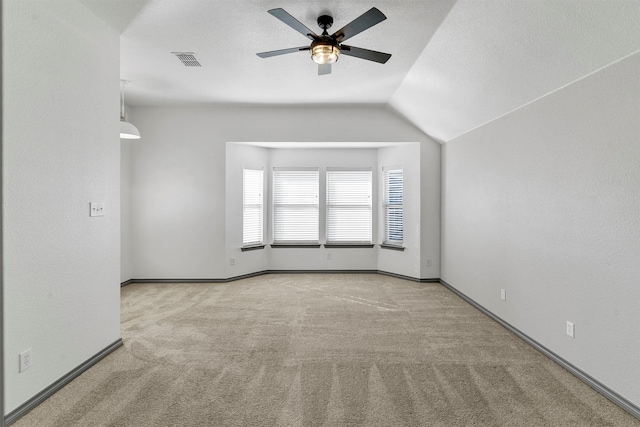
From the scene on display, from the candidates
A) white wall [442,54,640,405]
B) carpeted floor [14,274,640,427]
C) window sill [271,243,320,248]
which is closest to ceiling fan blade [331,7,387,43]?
white wall [442,54,640,405]

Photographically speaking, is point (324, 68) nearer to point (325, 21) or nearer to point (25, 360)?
point (325, 21)

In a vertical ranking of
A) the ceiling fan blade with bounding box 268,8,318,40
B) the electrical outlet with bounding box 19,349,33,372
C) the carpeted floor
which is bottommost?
the carpeted floor

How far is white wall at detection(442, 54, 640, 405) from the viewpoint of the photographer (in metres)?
2.17

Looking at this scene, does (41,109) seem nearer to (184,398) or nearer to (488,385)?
(184,398)

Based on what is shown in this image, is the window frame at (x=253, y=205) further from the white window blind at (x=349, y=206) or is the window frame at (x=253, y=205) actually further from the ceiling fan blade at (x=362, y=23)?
the ceiling fan blade at (x=362, y=23)

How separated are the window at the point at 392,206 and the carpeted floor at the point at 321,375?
1976 mm

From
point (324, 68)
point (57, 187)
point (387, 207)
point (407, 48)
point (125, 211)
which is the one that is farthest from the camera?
point (387, 207)

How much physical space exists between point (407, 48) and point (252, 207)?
3697 millimetres

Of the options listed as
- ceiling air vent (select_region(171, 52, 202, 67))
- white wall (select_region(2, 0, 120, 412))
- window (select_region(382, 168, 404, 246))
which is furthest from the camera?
window (select_region(382, 168, 404, 246))

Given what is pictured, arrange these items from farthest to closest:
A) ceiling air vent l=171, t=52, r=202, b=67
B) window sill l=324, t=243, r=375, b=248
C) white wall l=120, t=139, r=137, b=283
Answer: window sill l=324, t=243, r=375, b=248 < white wall l=120, t=139, r=137, b=283 < ceiling air vent l=171, t=52, r=202, b=67

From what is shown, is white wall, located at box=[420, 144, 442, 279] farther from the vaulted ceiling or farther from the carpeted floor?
the carpeted floor

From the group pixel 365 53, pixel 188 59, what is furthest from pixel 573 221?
pixel 188 59

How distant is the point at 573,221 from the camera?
2.62 m

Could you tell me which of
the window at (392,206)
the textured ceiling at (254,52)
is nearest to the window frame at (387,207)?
the window at (392,206)
